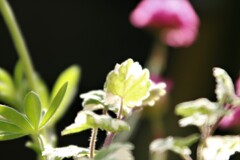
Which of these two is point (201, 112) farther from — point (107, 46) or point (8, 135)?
point (107, 46)

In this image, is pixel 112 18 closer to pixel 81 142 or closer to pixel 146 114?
pixel 81 142

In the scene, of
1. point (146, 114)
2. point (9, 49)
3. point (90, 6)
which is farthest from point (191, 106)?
point (90, 6)

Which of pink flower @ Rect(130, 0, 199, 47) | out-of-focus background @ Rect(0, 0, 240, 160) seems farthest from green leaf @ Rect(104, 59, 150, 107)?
out-of-focus background @ Rect(0, 0, 240, 160)

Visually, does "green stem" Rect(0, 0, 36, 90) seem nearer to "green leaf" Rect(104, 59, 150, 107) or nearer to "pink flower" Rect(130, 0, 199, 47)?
"green leaf" Rect(104, 59, 150, 107)

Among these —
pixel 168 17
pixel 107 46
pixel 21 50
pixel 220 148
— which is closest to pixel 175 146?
pixel 220 148

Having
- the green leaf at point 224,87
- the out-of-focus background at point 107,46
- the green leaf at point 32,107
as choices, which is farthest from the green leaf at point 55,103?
the out-of-focus background at point 107,46

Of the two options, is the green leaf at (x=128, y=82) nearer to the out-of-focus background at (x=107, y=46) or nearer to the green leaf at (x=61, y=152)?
the green leaf at (x=61, y=152)
